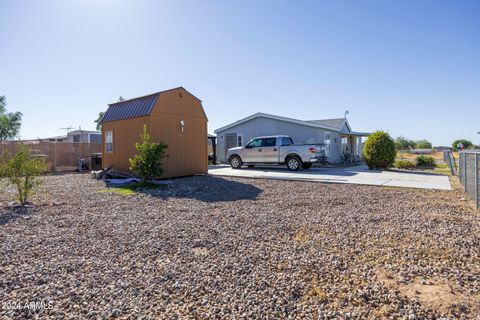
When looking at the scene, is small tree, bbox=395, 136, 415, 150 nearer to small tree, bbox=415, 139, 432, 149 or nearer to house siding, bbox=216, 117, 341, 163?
small tree, bbox=415, 139, 432, 149

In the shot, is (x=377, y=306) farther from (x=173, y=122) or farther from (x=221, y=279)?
(x=173, y=122)

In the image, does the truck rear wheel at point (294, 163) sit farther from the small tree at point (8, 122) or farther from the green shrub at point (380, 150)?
the small tree at point (8, 122)

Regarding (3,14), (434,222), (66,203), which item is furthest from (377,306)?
(3,14)

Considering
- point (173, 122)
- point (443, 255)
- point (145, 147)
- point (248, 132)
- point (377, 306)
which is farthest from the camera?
point (248, 132)

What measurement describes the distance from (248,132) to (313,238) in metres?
15.3

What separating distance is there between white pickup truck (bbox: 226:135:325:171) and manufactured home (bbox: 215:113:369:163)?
286 cm

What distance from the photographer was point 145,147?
29.8ft

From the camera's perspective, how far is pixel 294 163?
13.8m

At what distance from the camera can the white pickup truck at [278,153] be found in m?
13.5

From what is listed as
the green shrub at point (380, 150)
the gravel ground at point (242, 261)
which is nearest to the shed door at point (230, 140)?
the green shrub at point (380, 150)

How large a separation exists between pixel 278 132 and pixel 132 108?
9.59 metres

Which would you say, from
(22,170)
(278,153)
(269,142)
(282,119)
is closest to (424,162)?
(282,119)

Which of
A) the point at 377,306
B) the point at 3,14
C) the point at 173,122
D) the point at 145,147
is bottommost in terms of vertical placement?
the point at 377,306

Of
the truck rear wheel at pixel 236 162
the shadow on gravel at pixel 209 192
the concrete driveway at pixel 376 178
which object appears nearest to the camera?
the shadow on gravel at pixel 209 192
